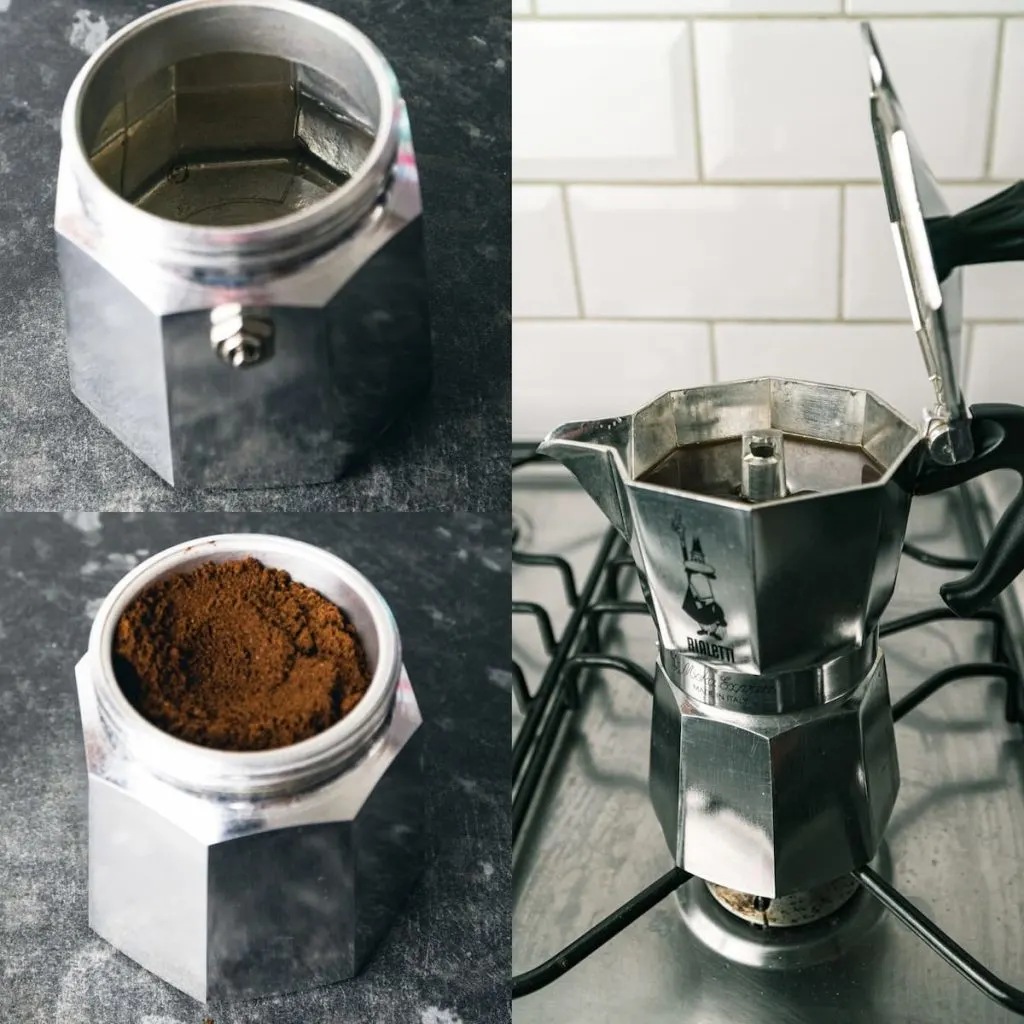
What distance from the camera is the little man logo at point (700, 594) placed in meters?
0.51

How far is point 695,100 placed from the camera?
78cm

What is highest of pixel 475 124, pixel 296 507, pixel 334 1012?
pixel 475 124

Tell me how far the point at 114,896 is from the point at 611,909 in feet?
0.74

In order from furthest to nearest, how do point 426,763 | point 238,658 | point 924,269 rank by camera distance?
1. point 426,763
2. point 238,658
3. point 924,269

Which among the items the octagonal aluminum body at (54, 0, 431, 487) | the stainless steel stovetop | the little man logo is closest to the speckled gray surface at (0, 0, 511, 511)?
the octagonal aluminum body at (54, 0, 431, 487)

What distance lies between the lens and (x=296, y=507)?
709 mm

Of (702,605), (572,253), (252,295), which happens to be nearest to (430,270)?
(572,253)

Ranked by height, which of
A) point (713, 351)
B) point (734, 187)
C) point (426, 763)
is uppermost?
point (734, 187)

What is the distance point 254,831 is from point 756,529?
0.23 m

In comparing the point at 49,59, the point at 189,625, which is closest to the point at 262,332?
the point at 189,625

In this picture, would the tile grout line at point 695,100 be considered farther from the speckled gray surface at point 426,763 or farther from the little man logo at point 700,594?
the little man logo at point 700,594

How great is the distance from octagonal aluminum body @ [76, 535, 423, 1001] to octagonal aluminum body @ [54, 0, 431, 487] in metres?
0.07

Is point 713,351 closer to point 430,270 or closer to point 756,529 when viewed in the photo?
point 430,270

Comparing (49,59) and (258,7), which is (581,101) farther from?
(49,59)
